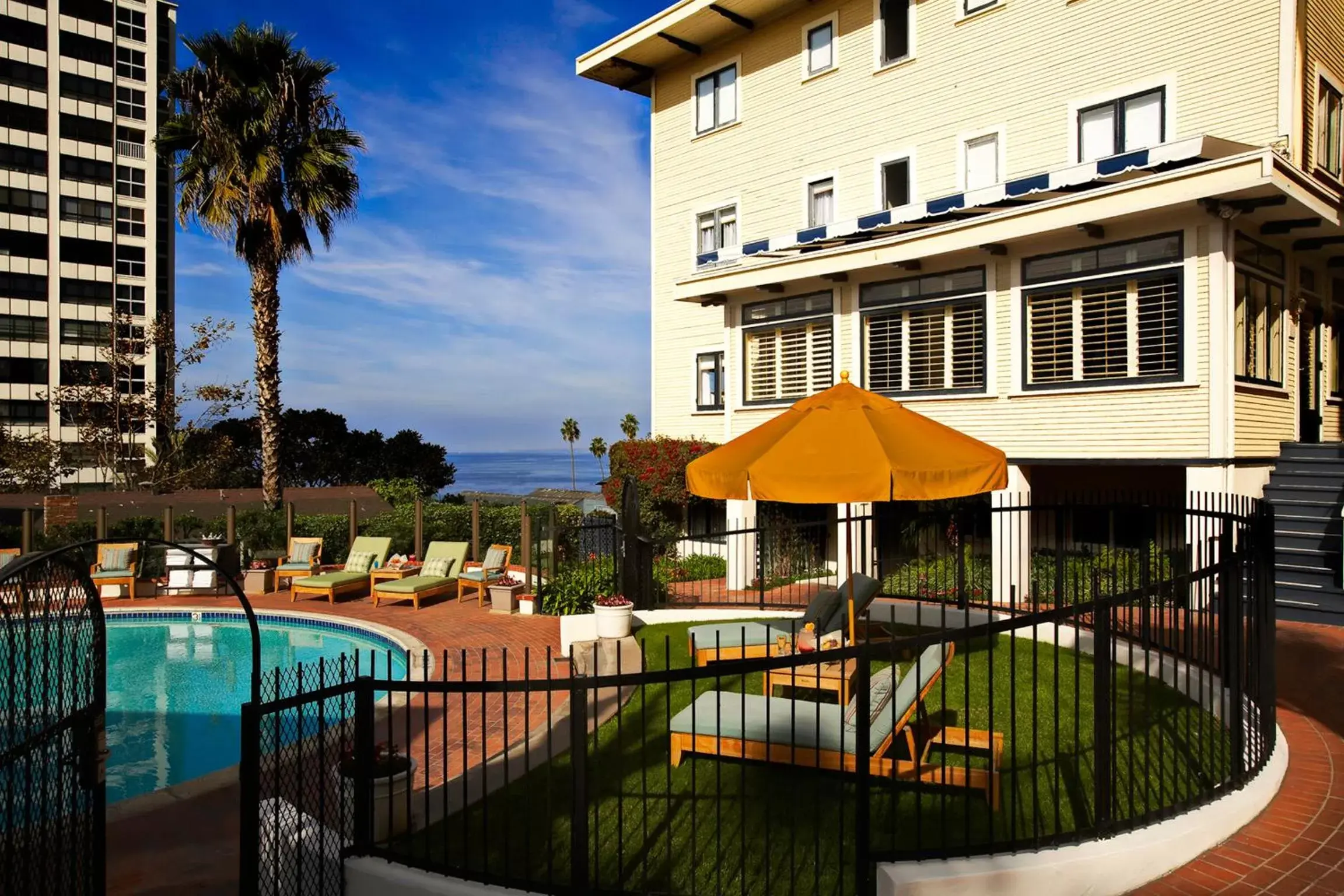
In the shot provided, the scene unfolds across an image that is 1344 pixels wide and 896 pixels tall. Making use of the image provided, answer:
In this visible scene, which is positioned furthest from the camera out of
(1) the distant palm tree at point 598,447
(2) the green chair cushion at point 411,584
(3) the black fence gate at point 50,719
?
(1) the distant palm tree at point 598,447

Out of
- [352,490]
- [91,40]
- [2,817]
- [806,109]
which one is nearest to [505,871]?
[2,817]

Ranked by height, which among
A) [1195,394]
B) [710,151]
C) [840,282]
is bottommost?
[1195,394]

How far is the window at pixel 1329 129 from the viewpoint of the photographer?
14773 millimetres

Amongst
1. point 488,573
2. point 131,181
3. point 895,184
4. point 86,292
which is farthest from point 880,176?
point 131,181

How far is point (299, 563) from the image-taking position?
18.6 meters

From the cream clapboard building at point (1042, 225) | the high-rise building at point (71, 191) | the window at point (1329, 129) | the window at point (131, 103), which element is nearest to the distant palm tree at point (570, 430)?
the high-rise building at point (71, 191)

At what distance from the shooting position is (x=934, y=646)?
22.7 ft

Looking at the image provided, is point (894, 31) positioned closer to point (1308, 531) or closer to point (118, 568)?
point (1308, 531)

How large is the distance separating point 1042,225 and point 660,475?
973 centimetres

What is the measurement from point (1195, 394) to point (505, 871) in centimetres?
1237

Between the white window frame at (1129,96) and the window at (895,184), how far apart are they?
3521 millimetres

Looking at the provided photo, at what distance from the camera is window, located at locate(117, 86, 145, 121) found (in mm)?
59875

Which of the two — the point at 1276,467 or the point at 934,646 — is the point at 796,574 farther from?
the point at 934,646

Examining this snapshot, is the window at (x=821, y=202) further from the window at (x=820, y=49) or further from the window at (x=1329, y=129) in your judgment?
the window at (x=1329, y=129)
